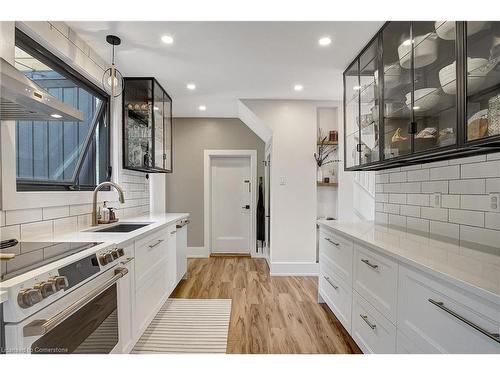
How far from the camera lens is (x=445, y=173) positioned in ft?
5.75

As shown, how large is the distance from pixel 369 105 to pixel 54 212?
8.79 feet

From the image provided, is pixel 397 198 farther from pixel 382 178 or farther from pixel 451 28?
pixel 451 28

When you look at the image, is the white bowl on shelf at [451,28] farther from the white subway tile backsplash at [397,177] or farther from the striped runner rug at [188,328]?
the striped runner rug at [188,328]

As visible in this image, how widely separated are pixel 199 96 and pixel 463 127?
10.2ft

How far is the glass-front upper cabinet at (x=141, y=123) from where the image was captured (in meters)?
2.91

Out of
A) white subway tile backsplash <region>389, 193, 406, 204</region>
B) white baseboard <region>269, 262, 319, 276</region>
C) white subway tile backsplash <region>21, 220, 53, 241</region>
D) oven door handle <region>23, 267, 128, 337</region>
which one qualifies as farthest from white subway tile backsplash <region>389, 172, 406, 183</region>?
white subway tile backsplash <region>21, 220, 53, 241</region>

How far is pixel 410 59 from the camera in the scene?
1.71 meters

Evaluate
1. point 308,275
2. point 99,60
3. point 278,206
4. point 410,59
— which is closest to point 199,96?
point 99,60

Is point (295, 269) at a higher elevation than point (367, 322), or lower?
lower

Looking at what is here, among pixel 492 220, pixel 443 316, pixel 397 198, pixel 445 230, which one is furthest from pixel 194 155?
pixel 443 316

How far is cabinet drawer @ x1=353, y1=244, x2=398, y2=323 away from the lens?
1367 mm

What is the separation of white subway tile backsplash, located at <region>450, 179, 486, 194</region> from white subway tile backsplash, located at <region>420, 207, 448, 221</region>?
0.52 ft

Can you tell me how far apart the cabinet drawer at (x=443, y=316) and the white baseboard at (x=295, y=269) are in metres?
2.42

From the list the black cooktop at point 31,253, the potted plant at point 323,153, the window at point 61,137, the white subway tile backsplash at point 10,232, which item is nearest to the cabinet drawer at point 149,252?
the black cooktop at point 31,253
